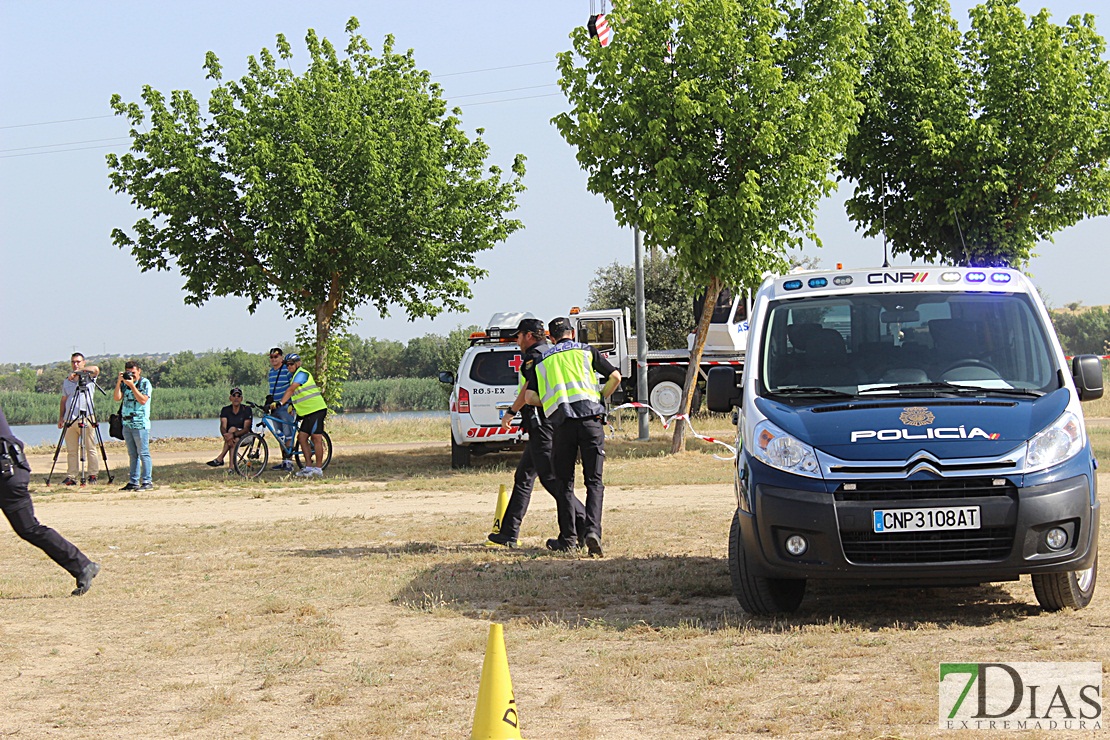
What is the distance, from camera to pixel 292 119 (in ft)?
90.6

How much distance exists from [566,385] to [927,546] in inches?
161

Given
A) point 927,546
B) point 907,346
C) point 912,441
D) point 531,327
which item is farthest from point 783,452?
point 531,327

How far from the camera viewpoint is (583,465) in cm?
1045

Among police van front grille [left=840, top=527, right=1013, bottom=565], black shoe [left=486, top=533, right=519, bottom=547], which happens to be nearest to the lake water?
black shoe [left=486, top=533, right=519, bottom=547]

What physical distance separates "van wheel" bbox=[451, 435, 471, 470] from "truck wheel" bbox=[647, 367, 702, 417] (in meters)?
8.96

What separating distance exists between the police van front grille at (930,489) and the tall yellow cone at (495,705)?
8.87 feet

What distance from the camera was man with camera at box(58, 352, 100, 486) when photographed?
1819cm

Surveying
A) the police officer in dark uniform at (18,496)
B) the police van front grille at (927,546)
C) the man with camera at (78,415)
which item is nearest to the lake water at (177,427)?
the man with camera at (78,415)

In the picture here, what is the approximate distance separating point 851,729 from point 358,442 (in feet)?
83.1

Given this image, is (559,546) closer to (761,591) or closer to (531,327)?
(531,327)

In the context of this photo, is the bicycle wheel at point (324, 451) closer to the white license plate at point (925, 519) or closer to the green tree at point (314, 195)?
the green tree at point (314, 195)

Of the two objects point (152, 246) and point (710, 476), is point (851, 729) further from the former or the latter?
point (152, 246)

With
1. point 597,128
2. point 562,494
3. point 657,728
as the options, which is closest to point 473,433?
point 597,128

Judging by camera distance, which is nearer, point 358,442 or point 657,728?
point 657,728
